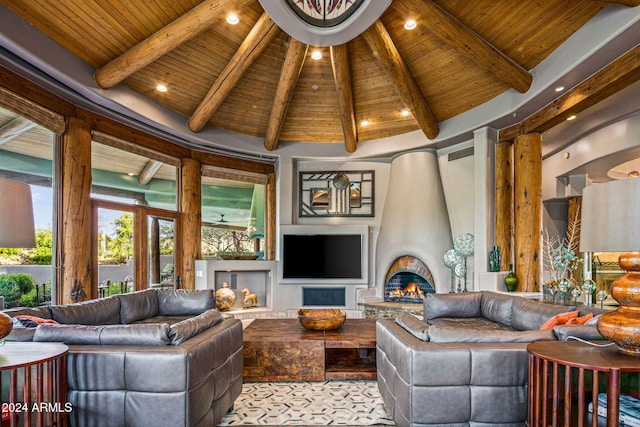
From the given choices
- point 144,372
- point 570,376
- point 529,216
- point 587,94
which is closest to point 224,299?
point 144,372

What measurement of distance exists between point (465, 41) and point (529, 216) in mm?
2507

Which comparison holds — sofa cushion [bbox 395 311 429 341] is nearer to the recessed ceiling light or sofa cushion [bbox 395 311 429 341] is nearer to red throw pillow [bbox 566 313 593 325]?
red throw pillow [bbox 566 313 593 325]

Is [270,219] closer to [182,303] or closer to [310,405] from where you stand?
[182,303]

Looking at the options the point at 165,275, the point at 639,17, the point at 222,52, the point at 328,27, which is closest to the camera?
the point at 639,17

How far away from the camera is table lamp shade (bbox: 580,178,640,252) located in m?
1.60

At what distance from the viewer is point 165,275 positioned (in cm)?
631

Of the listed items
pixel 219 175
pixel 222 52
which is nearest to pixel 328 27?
pixel 222 52

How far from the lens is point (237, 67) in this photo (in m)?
5.06

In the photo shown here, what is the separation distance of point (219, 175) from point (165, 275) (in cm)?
203

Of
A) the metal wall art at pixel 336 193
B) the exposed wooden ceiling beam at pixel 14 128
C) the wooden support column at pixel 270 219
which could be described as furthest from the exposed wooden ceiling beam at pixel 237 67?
the metal wall art at pixel 336 193

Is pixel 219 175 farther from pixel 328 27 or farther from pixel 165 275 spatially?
pixel 328 27

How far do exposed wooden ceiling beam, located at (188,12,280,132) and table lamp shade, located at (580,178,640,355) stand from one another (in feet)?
12.5

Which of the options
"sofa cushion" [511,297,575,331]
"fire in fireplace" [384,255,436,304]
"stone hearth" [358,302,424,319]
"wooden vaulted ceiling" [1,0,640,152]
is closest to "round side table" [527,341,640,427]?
"sofa cushion" [511,297,575,331]

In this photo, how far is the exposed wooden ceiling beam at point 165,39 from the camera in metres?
4.07
